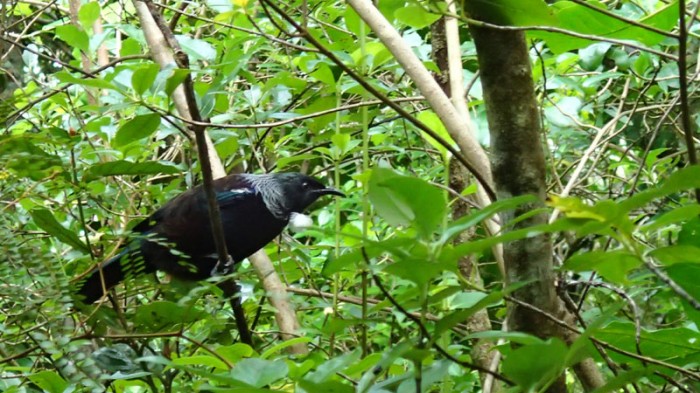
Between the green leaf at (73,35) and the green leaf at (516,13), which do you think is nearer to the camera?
the green leaf at (516,13)

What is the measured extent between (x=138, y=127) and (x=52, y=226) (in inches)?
11.1

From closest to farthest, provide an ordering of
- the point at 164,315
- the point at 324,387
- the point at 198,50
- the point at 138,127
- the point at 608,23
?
the point at 324,387 → the point at 608,23 → the point at 164,315 → the point at 138,127 → the point at 198,50

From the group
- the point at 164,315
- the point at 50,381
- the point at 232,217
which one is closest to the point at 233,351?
the point at 164,315

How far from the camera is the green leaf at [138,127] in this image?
1.84 m

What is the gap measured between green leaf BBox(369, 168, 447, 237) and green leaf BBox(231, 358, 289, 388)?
256 millimetres

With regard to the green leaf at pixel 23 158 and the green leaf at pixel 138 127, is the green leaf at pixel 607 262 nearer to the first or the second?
the green leaf at pixel 23 158

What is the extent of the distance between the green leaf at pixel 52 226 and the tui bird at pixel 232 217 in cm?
116

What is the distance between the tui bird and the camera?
3291mm

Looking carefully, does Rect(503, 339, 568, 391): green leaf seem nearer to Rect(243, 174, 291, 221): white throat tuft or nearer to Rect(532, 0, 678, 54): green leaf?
Rect(532, 0, 678, 54): green leaf

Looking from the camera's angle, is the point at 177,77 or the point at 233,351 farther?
the point at 177,77

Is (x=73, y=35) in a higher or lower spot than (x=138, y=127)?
higher

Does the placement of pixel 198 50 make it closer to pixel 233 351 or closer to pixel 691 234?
pixel 233 351

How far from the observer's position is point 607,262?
3.52 ft

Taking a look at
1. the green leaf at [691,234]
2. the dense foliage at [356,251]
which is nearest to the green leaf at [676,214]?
the dense foliage at [356,251]
